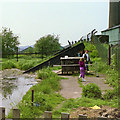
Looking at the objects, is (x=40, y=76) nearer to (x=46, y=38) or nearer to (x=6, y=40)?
(x=6, y=40)

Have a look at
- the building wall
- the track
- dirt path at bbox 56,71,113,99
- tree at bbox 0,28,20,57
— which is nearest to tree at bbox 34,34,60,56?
tree at bbox 0,28,20,57

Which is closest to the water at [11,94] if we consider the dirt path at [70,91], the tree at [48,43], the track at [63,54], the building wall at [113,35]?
the dirt path at [70,91]

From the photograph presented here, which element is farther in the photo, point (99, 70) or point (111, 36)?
point (111, 36)

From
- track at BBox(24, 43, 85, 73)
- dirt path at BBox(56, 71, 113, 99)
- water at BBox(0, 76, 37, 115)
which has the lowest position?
water at BBox(0, 76, 37, 115)

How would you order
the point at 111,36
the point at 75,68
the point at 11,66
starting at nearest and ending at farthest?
1. the point at 75,68
2. the point at 11,66
3. the point at 111,36

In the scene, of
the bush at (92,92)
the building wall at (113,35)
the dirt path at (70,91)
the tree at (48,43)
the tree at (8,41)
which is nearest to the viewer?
the bush at (92,92)

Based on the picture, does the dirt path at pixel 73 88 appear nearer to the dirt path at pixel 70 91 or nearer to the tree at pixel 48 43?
the dirt path at pixel 70 91

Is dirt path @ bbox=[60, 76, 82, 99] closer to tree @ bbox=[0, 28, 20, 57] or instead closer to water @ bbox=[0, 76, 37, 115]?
water @ bbox=[0, 76, 37, 115]

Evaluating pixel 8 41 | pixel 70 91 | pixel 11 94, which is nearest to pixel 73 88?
pixel 70 91

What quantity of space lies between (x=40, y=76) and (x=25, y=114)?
22.2ft

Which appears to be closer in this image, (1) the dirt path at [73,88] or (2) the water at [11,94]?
(2) the water at [11,94]

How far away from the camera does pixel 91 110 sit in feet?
14.3

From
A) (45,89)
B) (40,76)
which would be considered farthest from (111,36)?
(45,89)

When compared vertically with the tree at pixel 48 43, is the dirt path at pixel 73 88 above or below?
below
